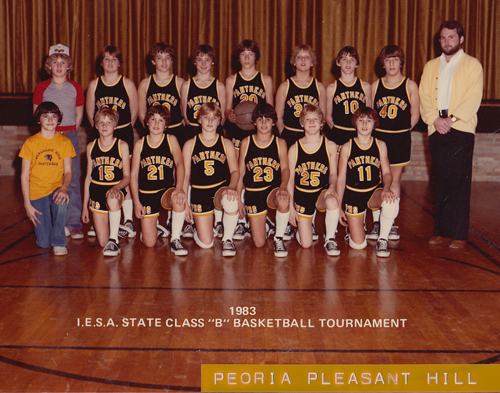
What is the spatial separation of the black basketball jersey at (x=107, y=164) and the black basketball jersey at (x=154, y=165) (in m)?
0.19

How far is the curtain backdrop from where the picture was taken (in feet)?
25.3

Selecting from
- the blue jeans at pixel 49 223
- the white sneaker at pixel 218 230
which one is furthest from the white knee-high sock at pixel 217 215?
the blue jeans at pixel 49 223

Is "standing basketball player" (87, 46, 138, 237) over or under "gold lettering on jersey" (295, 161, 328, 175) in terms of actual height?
over

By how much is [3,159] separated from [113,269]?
5.17 m

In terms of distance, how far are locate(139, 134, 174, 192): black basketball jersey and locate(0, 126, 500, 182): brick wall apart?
4006 millimetres

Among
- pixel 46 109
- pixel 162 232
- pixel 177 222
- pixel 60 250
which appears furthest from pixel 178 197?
pixel 46 109

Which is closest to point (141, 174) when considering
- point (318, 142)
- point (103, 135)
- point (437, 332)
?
point (103, 135)

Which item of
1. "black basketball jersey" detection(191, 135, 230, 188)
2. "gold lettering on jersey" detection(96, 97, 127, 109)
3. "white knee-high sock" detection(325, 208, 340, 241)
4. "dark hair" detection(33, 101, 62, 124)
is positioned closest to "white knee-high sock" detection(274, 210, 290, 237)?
"white knee-high sock" detection(325, 208, 340, 241)

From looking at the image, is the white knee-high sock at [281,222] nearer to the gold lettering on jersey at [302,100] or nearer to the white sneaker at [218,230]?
the white sneaker at [218,230]

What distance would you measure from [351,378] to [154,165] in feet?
8.44

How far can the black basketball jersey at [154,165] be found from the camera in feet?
14.7

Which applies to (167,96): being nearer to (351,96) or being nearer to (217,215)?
(217,215)

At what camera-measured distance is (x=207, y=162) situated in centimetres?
446

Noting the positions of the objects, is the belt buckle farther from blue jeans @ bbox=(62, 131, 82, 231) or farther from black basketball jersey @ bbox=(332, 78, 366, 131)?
blue jeans @ bbox=(62, 131, 82, 231)
